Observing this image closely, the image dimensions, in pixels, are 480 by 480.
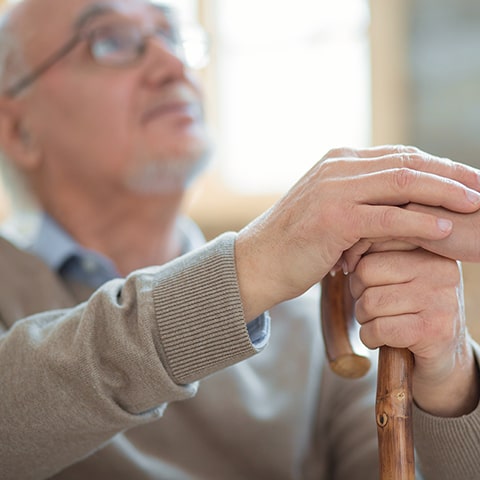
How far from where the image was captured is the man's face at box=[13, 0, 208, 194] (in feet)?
5.34

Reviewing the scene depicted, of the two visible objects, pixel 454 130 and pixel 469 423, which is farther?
pixel 454 130

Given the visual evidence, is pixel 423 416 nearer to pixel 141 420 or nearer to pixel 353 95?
pixel 141 420

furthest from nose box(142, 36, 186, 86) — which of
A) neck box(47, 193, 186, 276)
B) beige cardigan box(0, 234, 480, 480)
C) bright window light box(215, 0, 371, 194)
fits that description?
bright window light box(215, 0, 371, 194)

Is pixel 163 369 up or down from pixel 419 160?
down

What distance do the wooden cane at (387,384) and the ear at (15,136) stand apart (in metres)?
1.02

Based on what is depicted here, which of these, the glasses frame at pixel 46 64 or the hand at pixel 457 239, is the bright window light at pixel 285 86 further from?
the hand at pixel 457 239

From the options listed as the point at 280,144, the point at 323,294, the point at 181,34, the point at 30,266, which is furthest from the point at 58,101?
the point at 280,144

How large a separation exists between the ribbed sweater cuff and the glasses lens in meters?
0.94

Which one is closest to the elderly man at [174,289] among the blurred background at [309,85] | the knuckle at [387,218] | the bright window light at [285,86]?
the knuckle at [387,218]

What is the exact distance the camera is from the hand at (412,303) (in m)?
0.86

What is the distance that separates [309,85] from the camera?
3.81 meters

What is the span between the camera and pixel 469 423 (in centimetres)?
94

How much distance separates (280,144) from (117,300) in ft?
9.83

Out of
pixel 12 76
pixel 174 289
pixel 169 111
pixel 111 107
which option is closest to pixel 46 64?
pixel 12 76
